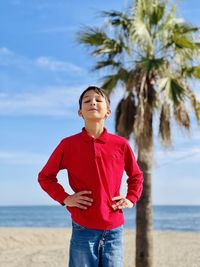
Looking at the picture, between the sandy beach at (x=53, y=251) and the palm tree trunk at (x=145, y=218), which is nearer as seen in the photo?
the palm tree trunk at (x=145, y=218)

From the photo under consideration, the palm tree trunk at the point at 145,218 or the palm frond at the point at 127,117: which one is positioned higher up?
the palm frond at the point at 127,117

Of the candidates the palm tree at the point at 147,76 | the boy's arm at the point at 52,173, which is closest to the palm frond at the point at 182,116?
the palm tree at the point at 147,76

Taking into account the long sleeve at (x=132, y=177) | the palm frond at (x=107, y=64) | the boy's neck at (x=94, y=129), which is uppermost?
the palm frond at (x=107, y=64)

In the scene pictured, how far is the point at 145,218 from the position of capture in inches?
394

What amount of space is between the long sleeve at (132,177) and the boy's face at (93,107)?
0.82 feet

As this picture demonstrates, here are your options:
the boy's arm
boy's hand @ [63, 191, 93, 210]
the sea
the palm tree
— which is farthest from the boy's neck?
the sea

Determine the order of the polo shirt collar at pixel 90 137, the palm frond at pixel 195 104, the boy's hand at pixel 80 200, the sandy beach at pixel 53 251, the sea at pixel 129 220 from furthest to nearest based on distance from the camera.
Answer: the sea at pixel 129 220 < the sandy beach at pixel 53 251 < the palm frond at pixel 195 104 < the polo shirt collar at pixel 90 137 < the boy's hand at pixel 80 200

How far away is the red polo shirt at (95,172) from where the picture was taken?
3.13 m

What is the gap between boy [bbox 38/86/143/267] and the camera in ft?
10.3

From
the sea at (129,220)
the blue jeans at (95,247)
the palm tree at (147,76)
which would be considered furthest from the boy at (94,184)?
the sea at (129,220)

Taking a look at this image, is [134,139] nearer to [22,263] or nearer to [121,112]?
[121,112]

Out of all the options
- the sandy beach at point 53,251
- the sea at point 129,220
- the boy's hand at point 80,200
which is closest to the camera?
the boy's hand at point 80,200

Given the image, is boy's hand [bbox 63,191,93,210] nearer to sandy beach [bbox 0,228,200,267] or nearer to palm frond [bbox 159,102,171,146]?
palm frond [bbox 159,102,171,146]

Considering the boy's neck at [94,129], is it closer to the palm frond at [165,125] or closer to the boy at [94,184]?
the boy at [94,184]
